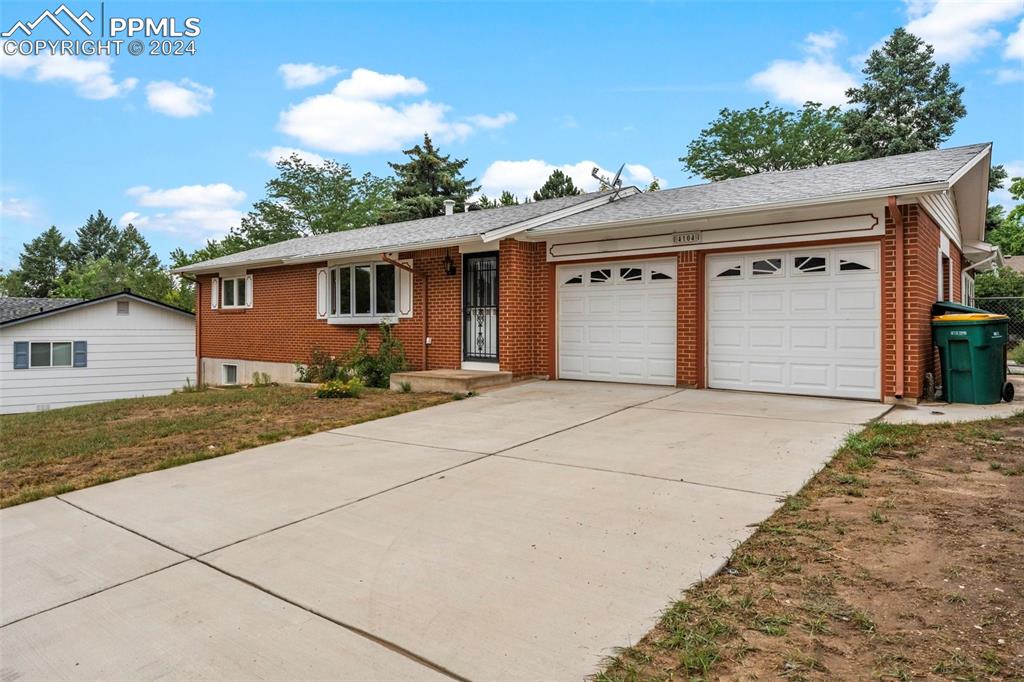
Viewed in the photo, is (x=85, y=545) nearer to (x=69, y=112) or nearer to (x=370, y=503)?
(x=370, y=503)

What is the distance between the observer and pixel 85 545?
3.78m

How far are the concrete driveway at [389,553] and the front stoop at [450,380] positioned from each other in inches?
142

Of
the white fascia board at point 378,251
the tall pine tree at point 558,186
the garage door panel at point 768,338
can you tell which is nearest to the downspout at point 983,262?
the garage door panel at point 768,338

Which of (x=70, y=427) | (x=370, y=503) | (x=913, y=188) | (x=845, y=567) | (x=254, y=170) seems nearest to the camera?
(x=845, y=567)

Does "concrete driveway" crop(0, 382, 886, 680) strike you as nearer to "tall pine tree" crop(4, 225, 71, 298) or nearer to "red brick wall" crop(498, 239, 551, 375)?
"red brick wall" crop(498, 239, 551, 375)

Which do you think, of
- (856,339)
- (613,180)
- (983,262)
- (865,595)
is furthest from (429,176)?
(865,595)

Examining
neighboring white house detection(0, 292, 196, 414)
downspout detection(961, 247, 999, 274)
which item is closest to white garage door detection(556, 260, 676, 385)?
downspout detection(961, 247, 999, 274)

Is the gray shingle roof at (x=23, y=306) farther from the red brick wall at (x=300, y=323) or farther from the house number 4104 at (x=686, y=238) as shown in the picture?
the house number 4104 at (x=686, y=238)

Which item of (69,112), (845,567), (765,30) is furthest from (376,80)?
(845,567)

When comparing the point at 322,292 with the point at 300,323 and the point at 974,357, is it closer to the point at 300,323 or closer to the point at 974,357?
the point at 300,323

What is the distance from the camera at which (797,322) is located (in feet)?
29.1

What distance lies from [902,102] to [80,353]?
134 ft

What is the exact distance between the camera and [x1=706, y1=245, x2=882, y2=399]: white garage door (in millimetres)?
8336

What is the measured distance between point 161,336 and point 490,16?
54.7ft
